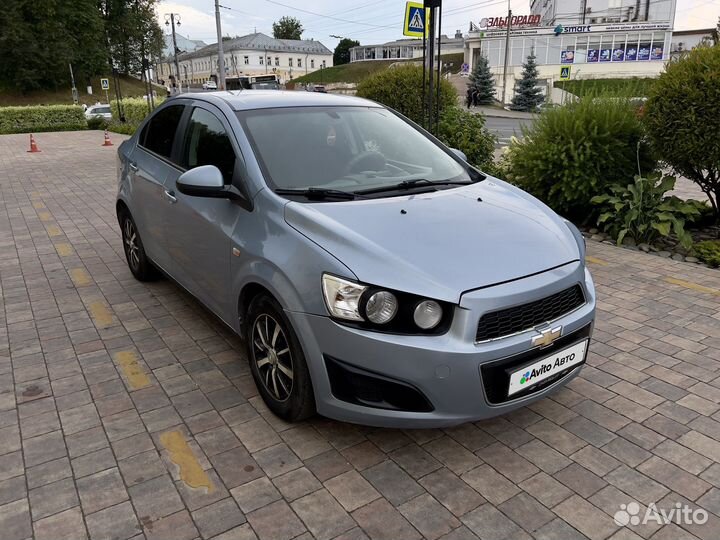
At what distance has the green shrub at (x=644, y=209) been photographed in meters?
6.16

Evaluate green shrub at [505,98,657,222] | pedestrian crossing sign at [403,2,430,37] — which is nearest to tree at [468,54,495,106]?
pedestrian crossing sign at [403,2,430,37]

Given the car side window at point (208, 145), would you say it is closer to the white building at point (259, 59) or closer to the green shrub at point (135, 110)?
the green shrub at point (135, 110)

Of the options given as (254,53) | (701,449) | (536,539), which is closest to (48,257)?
(536,539)

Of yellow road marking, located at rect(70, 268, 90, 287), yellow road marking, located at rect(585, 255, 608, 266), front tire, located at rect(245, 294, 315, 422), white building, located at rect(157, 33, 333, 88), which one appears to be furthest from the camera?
white building, located at rect(157, 33, 333, 88)

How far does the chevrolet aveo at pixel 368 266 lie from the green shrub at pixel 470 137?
174 inches

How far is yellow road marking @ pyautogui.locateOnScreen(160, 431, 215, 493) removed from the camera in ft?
8.55

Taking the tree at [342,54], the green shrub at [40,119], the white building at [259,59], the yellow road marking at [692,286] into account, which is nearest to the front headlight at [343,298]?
the yellow road marking at [692,286]

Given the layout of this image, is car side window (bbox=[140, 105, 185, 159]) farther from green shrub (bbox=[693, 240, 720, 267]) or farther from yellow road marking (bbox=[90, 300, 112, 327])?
green shrub (bbox=[693, 240, 720, 267])

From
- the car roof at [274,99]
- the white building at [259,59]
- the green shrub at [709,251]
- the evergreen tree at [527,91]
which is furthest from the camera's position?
the white building at [259,59]

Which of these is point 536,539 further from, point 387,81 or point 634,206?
point 387,81

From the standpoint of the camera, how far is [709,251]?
572cm

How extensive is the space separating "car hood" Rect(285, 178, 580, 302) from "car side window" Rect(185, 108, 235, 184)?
711 millimetres

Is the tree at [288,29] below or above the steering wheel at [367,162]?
above
